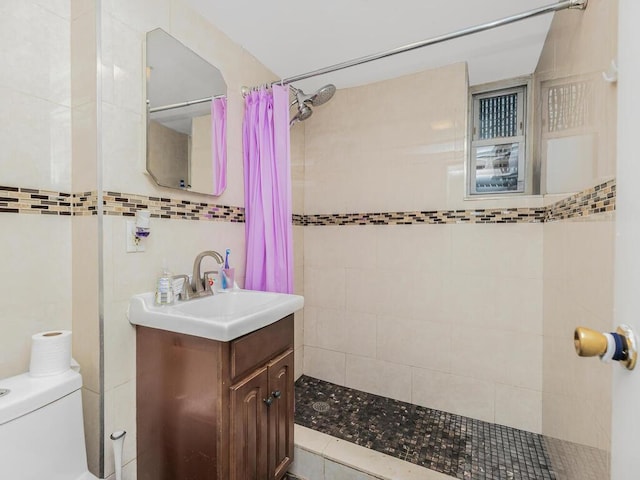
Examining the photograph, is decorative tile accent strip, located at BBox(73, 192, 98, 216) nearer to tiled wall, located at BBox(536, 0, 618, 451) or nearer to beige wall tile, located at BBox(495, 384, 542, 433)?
tiled wall, located at BBox(536, 0, 618, 451)

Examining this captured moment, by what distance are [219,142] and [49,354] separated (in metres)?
1.19

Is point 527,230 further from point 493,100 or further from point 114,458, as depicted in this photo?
point 114,458

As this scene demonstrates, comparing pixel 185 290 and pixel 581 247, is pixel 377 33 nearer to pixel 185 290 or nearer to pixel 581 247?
pixel 581 247

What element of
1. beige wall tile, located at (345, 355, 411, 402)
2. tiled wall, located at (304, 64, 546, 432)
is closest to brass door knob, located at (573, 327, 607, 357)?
tiled wall, located at (304, 64, 546, 432)

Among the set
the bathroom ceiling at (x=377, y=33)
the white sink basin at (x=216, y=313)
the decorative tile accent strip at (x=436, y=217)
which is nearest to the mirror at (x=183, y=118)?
the bathroom ceiling at (x=377, y=33)

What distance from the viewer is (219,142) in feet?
5.46

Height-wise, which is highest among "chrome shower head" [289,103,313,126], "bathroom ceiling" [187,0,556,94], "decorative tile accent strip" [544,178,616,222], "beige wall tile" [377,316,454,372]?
"bathroom ceiling" [187,0,556,94]

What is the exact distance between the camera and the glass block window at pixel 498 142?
2.06 meters

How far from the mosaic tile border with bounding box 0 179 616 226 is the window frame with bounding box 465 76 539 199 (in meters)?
0.19

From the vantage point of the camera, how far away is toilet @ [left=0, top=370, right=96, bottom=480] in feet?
2.81

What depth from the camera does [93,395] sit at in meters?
1.18

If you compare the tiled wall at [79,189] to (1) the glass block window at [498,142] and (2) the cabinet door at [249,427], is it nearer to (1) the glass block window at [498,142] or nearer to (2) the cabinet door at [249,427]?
(2) the cabinet door at [249,427]

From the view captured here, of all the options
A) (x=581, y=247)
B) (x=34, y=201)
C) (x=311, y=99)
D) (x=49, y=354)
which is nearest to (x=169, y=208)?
(x=34, y=201)

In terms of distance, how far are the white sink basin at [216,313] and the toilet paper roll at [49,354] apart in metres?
0.22
